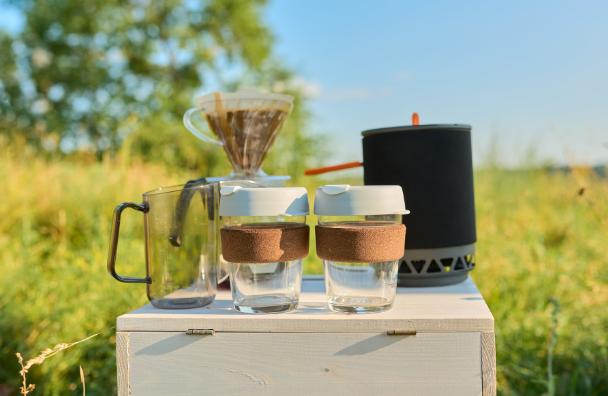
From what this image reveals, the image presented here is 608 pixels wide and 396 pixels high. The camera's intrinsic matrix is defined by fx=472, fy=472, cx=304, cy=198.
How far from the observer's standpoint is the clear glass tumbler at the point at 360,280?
972 mm

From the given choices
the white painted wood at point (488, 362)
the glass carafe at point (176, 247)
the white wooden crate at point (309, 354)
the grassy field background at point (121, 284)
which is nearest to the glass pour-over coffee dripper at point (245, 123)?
the glass carafe at point (176, 247)

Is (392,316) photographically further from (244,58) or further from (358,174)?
(244,58)

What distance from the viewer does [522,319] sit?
7.22 feet

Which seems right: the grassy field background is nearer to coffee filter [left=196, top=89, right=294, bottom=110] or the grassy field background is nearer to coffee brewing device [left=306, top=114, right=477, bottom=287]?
coffee brewing device [left=306, top=114, right=477, bottom=287]

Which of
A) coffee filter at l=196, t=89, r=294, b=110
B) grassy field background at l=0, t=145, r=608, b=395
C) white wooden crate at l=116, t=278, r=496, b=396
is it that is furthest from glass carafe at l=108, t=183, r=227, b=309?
grassy field background at l=0, t=145, r=608, b=395

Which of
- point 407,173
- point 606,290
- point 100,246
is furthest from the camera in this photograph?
point 100,246

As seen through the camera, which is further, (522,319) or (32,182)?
(32,182)

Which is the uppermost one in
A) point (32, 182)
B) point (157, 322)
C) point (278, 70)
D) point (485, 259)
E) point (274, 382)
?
point (278, 70)

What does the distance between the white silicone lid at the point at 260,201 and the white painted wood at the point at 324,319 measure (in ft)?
0.71

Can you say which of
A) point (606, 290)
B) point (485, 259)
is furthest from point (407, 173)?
point (485, 259)

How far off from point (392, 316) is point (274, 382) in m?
0.27

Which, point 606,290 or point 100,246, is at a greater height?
point 100,246

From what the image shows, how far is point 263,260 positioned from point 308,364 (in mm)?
229

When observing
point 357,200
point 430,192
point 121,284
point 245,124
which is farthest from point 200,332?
point 121,284
